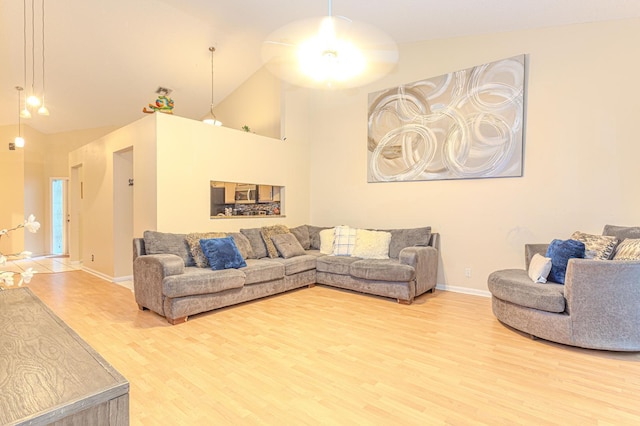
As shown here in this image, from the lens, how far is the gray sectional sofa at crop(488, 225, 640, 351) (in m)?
2.46

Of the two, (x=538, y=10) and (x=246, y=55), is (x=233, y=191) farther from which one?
(x=538, y=10)

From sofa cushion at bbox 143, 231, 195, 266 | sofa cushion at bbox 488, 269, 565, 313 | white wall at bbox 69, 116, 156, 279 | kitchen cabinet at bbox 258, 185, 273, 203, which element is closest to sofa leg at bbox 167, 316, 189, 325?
sofa cushion at bbox 143, 231, 195, 266

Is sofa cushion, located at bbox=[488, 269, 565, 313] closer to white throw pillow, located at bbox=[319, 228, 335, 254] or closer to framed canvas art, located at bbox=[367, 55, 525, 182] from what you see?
framed canvas art, located at bbox=[367, 55, 525, 182]

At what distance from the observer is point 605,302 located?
8.20 feet

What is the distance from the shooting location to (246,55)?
5621 millimetres

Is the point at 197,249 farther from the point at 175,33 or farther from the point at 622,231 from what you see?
the point at 622,231

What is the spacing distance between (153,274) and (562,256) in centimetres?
398

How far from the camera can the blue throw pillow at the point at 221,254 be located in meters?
3.65

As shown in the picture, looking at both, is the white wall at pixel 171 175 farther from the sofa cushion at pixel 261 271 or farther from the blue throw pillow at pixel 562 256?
the blue throw pillow at pixel 562 256

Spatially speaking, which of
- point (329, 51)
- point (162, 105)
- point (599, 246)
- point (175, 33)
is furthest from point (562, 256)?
point (175, 33)

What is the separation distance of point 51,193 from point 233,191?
6060 millimetres

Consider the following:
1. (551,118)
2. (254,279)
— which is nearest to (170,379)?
(254,279)

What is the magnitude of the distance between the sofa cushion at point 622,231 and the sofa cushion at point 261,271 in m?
3.56

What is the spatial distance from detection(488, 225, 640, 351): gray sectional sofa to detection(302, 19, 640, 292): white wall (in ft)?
3.93
